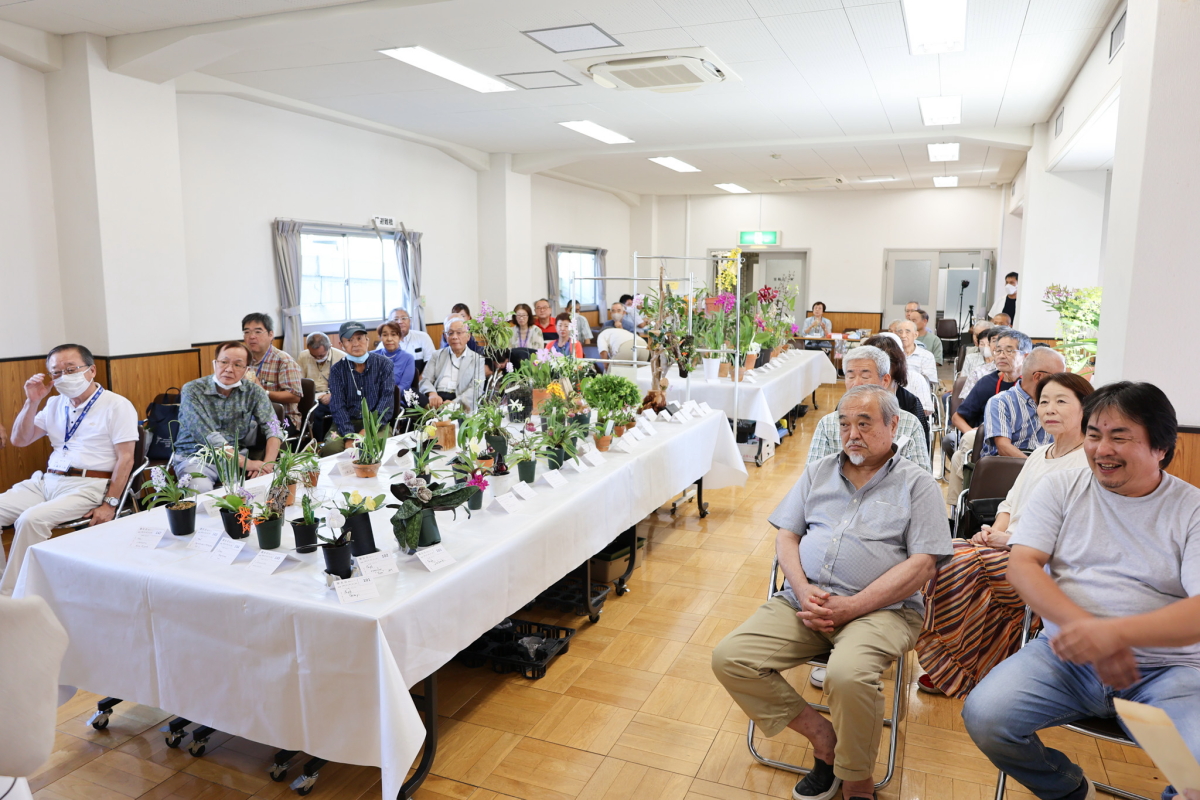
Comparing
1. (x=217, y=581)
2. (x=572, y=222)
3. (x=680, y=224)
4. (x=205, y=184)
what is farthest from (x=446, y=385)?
(x=680, y=224)

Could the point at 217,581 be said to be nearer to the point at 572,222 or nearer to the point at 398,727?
the point at 398,727

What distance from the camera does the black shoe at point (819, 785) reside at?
7.90 feet

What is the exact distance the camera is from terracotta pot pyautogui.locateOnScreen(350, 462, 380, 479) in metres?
3.36

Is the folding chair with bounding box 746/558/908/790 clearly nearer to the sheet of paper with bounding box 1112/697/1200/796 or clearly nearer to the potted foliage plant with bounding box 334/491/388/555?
the sheet of paper with bounding box 1112/697/1200/796

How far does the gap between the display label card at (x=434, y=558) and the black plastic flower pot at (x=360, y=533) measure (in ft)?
0.49

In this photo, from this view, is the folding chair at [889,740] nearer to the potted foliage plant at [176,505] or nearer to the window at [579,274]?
the potted foliage plant at [176,505]

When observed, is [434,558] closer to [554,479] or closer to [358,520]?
[358,520]

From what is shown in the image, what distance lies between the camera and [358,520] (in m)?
2.38

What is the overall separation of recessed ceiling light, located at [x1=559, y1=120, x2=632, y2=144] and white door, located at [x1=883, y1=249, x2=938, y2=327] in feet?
23.0

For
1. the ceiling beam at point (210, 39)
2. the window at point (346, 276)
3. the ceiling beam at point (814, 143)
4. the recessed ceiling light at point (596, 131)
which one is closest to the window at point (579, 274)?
the ceiling beam at point (814, 143)

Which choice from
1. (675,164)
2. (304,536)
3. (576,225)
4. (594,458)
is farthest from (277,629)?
(576,225)

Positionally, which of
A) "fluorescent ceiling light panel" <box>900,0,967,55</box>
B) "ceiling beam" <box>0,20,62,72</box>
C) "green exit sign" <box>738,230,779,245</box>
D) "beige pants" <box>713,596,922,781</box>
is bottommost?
"beige pants" <box>713,596,922,781</box>

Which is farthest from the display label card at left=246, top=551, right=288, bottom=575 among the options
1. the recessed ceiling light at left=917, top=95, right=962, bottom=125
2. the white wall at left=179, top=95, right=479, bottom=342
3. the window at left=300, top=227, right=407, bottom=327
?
the recessed ceiling light at left=917, top=95, right=962, bottom=125

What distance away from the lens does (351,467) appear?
3.47 metres
